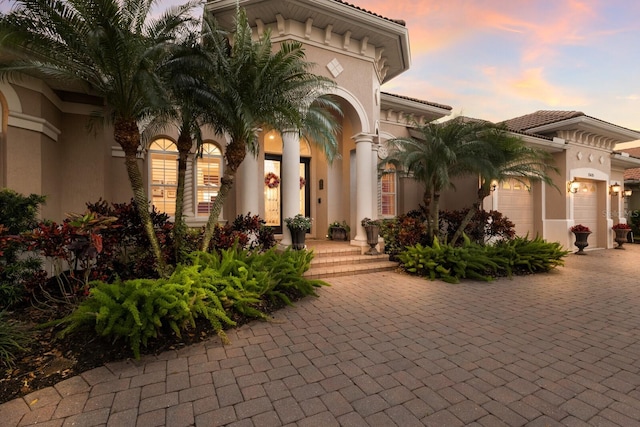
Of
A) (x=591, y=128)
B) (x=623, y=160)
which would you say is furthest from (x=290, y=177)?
(x=623, y=160)

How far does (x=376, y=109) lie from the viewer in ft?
27.8

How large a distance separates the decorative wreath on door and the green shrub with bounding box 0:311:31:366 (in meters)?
6.51

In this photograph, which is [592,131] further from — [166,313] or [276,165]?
[166,313]

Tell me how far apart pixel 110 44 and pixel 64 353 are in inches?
146

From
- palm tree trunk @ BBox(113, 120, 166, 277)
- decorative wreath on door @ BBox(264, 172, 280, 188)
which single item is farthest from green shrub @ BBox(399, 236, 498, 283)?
palm tree trunk @ BBox(113, 120, 166, 277)

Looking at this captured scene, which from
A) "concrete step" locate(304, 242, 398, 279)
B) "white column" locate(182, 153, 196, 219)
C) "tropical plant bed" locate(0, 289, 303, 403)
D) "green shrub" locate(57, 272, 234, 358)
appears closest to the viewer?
"tropical plant bed" locate(0, 289, 303, 403)

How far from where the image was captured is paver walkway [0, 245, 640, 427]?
215cm

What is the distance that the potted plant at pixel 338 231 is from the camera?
30.4 ft

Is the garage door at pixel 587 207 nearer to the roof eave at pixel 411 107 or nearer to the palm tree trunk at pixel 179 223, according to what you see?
the roof eave at pixel 411 107

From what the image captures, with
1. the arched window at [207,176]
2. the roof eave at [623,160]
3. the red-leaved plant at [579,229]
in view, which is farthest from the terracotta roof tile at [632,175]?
the arched window at [207,176]

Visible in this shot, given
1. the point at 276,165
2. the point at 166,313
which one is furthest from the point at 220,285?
the point at 276,165

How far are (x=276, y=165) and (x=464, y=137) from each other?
17.8ft

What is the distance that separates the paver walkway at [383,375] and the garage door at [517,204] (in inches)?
267

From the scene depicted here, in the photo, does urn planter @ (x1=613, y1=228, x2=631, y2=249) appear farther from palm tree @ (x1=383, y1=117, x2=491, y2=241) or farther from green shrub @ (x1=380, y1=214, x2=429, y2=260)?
green shrub @ (x1=380, y1=214, x2=429, y2=260)
